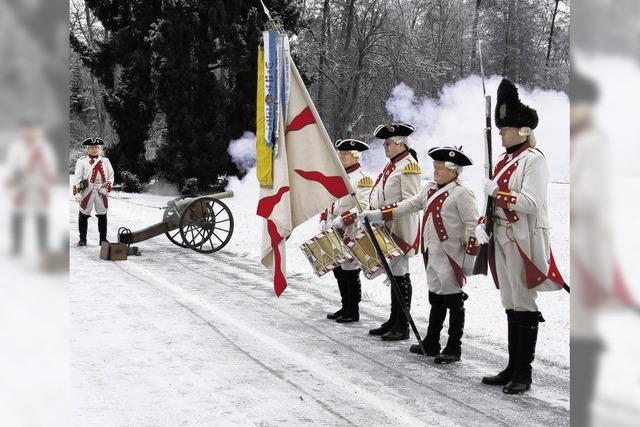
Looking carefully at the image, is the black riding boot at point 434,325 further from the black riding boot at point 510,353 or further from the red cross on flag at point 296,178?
the red cross on flag at point 296,178

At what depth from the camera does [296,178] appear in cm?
542

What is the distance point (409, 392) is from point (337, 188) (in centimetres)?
158

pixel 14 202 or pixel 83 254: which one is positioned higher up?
pixel 14 202

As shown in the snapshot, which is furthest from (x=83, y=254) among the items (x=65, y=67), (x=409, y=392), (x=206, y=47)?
(x=206, y=47)

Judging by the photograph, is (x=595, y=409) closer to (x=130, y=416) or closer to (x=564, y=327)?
(x=130, y=416)

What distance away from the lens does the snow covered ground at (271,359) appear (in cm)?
432

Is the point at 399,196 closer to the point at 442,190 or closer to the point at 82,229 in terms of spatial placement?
the point at 442,190

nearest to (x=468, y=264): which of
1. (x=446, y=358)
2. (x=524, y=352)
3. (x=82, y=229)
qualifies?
(x=446, y=358)

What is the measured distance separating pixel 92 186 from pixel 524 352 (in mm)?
8868

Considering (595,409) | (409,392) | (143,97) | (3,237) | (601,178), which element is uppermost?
(143,97)

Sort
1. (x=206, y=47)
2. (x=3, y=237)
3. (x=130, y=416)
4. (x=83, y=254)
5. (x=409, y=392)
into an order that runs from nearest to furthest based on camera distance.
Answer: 1. (x=3, y=237)
2. (x=130, y=416)
3. (x=409, y=392)
4. (x=83, y=254)
5. (x=206, y=47)

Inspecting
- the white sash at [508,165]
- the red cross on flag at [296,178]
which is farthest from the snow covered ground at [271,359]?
the white sash at [508,165]

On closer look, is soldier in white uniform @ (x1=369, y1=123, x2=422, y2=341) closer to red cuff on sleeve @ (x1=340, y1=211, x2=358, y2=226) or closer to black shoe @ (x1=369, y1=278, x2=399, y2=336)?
black shoe @ (x1=369, y1=278, x2=399, y2=336)

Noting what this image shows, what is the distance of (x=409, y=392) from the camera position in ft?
15.6
